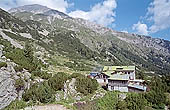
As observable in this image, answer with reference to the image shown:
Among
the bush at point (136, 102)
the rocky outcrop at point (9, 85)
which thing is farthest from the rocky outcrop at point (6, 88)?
the bush at point (136, 102)

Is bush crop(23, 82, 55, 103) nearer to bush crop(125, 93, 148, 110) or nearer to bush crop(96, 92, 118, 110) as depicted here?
bush crop(96, 92, 118, 110)

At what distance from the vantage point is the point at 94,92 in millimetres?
41375

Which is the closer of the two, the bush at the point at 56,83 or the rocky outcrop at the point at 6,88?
the rocky outcrop at the point at 6,88

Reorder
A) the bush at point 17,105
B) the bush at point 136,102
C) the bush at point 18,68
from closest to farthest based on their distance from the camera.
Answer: the bush at point 17,105 < the bush at point 136,102 < the bush at point 18,68

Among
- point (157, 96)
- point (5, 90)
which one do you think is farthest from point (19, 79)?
point (157, 96)

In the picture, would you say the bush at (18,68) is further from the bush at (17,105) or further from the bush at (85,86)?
the bush at (85,86)

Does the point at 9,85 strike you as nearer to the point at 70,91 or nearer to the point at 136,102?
the point at 70,91

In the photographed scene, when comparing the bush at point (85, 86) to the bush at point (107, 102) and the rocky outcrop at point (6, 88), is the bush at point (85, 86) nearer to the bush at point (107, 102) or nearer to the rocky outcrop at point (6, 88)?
the bush at point (107, 102)

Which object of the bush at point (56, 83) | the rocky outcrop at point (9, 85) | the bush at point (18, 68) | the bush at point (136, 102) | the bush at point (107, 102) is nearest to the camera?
the rocky outcrop at point (9, 85)

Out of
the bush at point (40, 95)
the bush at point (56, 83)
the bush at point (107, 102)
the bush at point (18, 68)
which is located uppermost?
the bush at point (18, 68)

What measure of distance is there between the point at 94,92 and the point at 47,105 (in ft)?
44.9

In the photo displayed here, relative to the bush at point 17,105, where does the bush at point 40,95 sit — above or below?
above

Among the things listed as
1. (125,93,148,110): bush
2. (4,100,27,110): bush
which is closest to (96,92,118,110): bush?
(125,93,148,110): bush

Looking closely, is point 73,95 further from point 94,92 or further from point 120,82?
point 120,82
